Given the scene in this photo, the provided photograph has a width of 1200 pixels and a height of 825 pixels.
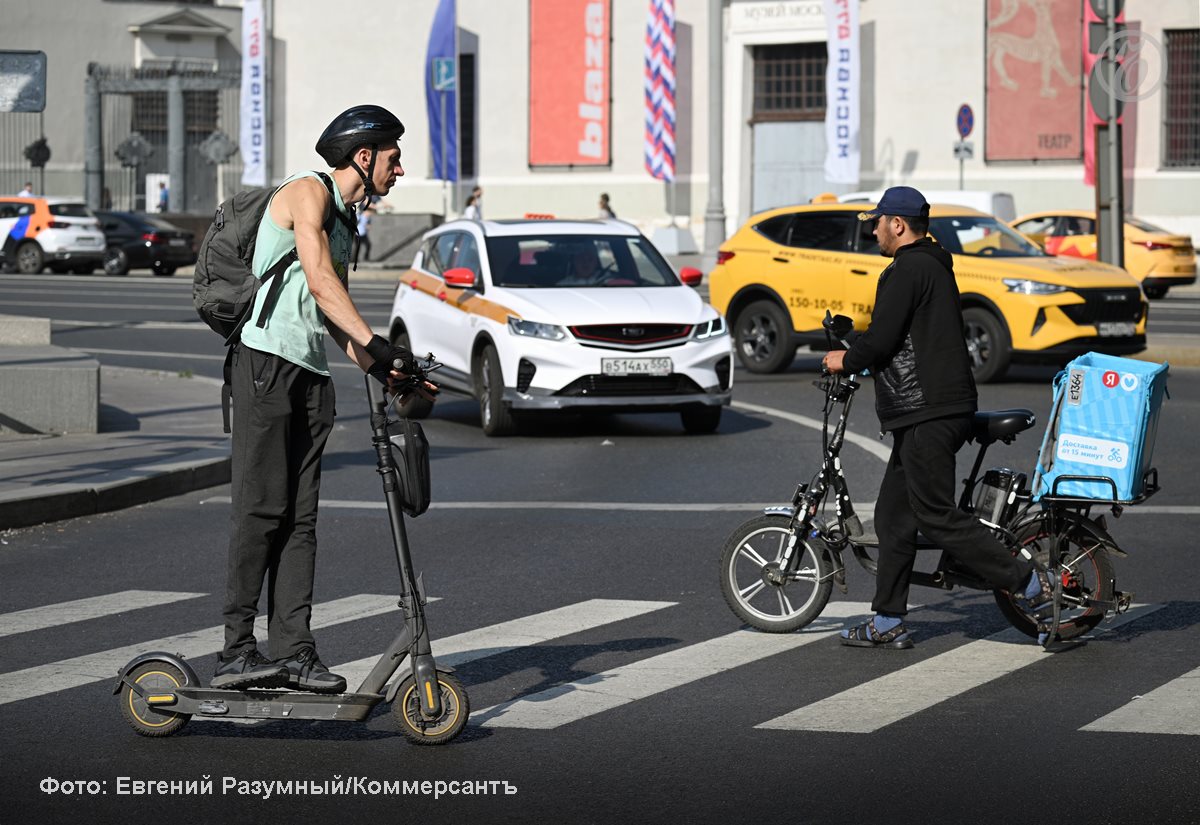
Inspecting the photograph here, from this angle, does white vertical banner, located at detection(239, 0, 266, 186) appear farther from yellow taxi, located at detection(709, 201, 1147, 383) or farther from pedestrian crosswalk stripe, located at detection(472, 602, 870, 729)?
pedestrian crosswalk stripe, located at detection(472, 602, 870, 729)

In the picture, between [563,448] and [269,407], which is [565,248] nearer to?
[563,448]

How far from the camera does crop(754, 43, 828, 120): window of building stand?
44438 mm

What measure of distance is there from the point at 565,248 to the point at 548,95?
102ft

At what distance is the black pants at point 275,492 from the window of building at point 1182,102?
3679cm

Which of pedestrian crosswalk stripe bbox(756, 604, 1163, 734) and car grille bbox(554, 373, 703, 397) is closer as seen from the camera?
pedestrian crosswalk stripe bbox(756, 604, 1163, 734)

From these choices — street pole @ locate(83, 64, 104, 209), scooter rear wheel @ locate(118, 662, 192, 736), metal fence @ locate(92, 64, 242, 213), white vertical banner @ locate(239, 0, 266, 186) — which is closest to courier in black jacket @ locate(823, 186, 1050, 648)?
scooter rear wheel @ locate(118, 662, 192, 736)

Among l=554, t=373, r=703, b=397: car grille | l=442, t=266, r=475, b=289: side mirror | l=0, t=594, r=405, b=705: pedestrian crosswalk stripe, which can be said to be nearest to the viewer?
l=0, t=594, r=405, b=705: pedestrian crosswalk stripe

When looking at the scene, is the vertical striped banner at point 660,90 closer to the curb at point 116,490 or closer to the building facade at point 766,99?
the building facade at point 766,99

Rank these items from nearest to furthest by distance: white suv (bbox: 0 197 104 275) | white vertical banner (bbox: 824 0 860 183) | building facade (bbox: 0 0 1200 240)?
1. building facade (bbox: 0 0 1200 240)
2. white vertical banner (bbox: 824 0 860 183)
3. white suv (bbox: 0 197 104 275)

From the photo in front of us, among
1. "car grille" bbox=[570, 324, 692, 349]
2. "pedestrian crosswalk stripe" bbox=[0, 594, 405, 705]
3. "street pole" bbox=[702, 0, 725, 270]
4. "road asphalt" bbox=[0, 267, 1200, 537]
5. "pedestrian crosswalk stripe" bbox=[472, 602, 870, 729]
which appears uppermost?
"street pole" bbox=[702, 0, 725, 270]

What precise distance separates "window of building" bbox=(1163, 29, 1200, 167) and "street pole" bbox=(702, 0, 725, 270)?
9.48 metres

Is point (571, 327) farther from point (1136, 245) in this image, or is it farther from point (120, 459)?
point (1136, 245)

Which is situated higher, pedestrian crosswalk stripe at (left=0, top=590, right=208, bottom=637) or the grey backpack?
the grey backpack

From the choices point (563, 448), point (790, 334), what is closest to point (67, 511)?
point (563, 448)
